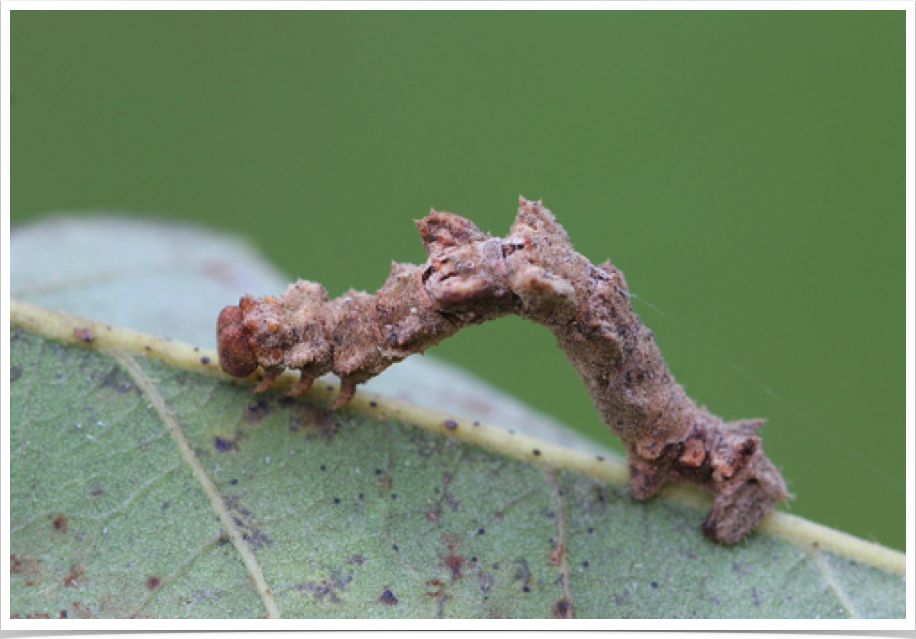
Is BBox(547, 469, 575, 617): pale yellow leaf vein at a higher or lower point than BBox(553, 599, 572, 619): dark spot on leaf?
higher

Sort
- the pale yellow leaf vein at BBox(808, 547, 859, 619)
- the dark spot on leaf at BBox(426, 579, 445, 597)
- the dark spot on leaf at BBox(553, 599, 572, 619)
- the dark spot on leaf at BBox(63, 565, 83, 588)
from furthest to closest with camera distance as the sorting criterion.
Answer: the pale yellow leaf vein at BBox(808, 547, 859, 619) → the dark spot on leaf at BBox(553, 599, 572, 619) → the dark spot on leaf at BBox(426, 579, 445, 597) → the dark spot on leaf at BBox(63, 565, 83, 588)

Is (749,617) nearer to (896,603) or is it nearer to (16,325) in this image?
(896,603)

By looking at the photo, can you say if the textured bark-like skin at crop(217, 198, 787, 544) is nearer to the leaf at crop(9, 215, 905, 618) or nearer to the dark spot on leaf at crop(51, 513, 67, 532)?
the leaf at crop(9, 215, 905, 618)

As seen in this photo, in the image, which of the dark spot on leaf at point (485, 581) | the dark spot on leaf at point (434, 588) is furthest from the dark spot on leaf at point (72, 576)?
the dark spot on leaf at point (485, 581)

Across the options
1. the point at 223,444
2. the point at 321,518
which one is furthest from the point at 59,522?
the point at 321,518

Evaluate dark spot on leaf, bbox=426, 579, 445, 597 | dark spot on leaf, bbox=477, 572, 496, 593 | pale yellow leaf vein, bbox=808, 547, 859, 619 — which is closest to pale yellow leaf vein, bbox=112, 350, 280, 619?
dark spot on leaf, bbox=426, 579, 445, 597

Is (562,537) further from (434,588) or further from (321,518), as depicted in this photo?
(321,518)
